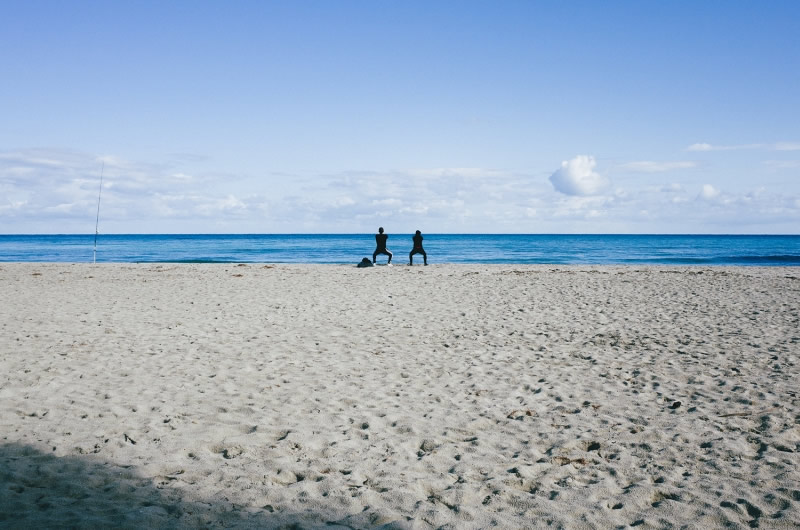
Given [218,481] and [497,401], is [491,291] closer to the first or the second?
[497,401]

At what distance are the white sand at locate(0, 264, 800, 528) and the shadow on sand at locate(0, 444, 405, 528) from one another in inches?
0.7

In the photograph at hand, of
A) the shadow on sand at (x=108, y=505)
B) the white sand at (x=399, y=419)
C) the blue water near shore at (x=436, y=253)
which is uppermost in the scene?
the blue water near shore at (x=436, y=253)

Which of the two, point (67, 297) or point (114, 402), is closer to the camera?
point (114, 402)

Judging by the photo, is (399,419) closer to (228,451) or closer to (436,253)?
(228,451)

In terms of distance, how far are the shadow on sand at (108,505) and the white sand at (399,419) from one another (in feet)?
0.06

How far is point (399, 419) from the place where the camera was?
5422mm

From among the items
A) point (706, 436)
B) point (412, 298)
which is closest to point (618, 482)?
point (706, 436)

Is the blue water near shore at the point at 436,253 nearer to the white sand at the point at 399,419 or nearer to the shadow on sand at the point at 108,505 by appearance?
the white sand at the point at 399,419

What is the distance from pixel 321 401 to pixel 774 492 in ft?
13.5

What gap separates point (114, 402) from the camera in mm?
5742

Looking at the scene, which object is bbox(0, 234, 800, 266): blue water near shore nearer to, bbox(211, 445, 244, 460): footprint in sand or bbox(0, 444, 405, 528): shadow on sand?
bbox(211, 445, 244, 460): footprint in sand

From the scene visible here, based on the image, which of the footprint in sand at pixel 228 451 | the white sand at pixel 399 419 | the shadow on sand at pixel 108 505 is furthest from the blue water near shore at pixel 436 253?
the shadow on sand at pixel 108 505

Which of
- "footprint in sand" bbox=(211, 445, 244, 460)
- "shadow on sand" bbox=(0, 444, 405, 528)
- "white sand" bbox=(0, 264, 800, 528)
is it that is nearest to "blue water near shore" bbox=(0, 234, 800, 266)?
"white sand" bbox=(0, 264, 800, 528)

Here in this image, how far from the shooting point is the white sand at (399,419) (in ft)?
12.2
